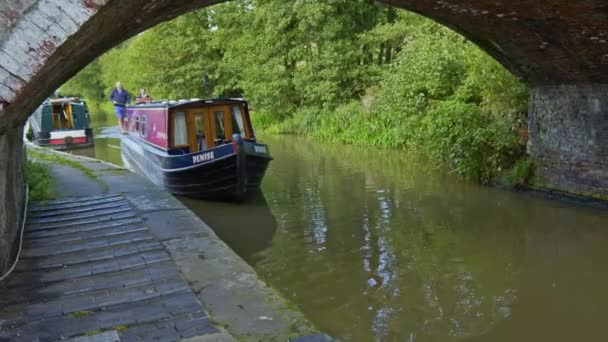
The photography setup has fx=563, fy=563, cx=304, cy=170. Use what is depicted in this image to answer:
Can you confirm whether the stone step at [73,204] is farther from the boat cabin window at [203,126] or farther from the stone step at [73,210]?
the boat cabin window at [203,126]

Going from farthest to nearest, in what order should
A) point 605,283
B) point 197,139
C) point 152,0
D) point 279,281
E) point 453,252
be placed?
1. point 197,139
2. point 453,252
3. point 279,281
4. point 605,283
5. point 152,0

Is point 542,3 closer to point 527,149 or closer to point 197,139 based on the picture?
point 527,149

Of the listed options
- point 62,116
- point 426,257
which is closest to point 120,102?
point 62,116

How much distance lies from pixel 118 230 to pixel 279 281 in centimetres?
174

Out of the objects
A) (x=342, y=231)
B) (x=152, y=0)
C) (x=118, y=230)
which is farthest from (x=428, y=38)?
(x=152, y=0)

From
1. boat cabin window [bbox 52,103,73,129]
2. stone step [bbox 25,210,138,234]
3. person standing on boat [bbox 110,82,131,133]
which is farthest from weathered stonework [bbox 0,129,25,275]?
boat cabin window [bbox 52,103,73,129]

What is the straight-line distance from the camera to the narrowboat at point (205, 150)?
376 inches

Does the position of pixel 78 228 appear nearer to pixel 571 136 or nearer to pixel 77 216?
pixel 77 216

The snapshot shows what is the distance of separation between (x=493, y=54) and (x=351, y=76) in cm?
1088

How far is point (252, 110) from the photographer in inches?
966

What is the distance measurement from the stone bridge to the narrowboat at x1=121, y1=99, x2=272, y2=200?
3.62 meters

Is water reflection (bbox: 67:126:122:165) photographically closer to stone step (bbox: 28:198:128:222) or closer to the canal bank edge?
stone step (bbox: 28:198:128:222)

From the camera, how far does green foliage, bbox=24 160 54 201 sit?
287 inches

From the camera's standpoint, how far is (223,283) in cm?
422
